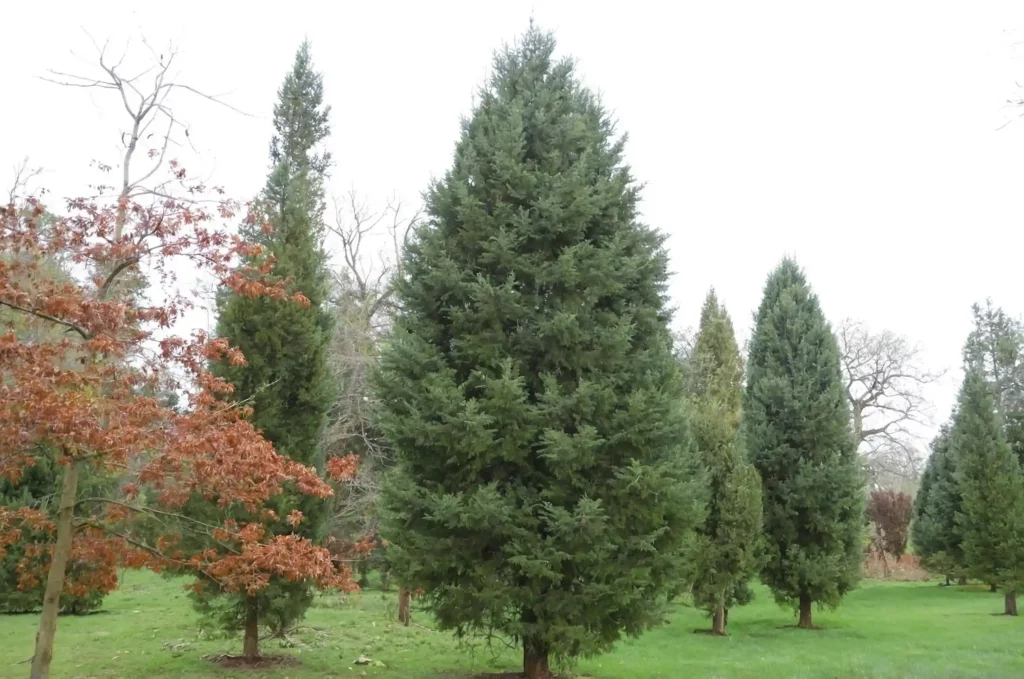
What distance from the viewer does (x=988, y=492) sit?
2280cm

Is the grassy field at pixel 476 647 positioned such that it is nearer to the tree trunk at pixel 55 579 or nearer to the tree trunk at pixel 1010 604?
the tree trunk at pixel 1010 604

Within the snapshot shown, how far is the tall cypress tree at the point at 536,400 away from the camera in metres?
8.66

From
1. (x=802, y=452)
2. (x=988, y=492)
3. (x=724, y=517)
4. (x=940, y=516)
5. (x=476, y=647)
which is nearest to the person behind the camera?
(x=476, y=647)

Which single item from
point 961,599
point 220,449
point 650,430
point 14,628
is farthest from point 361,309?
point 961,599

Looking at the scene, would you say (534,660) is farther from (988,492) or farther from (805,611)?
(988,492)

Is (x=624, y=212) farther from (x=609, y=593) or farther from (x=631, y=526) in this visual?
(x=609, y=593)

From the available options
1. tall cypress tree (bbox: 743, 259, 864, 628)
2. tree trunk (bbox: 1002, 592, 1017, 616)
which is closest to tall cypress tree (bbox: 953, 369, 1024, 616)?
tree trunk (bbox: 1002, 592, 1017, 616)

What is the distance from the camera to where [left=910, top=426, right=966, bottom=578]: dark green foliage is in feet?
92.6

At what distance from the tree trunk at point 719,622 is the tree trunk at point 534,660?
9.23 metres

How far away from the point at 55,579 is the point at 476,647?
8.07m

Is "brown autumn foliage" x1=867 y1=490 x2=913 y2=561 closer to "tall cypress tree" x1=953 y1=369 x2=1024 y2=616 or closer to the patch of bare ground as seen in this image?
"tall cypress tree" x1=953 y1=369 x2=1024 y2=616

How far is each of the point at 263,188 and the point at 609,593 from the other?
341 inches

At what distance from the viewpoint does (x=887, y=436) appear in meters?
41.7

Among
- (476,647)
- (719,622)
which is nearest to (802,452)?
(719,622)
